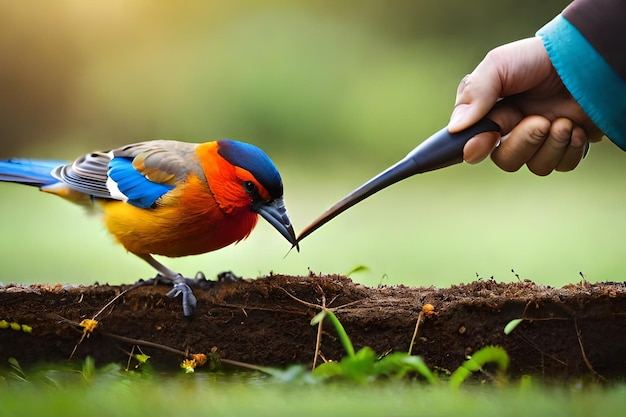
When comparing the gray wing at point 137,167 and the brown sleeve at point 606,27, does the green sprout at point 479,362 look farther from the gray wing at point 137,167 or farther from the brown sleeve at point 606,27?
the gray wing at point 137,167

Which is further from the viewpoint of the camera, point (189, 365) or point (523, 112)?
point (523, 112)

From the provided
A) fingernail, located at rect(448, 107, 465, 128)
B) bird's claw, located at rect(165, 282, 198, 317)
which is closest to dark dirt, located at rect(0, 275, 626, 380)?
bird's claw, located at rect(165, 282, 198, 317)

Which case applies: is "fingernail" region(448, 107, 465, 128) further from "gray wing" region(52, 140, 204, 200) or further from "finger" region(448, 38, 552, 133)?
"gray wing" region(52, 140, 204, 200)

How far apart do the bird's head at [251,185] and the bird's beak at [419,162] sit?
1.19 feet

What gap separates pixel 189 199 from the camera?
2.60m

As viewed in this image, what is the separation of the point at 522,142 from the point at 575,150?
20cm

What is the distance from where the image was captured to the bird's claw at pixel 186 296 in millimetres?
2171

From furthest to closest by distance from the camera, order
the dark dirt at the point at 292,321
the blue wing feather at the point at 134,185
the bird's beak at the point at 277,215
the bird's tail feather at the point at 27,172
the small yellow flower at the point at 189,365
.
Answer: the bird's tail feather at the point at 27,172, the blue wing feather at the point at 134,185, the bird's beak at the point at 277,215, the small yellow flower at the point at 189,365, the dark dirt at the point at 292,321

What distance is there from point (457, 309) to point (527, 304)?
18 centimetres

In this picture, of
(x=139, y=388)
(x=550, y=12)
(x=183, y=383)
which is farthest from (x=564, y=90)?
(x=550, y=12)

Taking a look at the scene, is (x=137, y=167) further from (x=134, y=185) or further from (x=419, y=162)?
(x=419, y=162)

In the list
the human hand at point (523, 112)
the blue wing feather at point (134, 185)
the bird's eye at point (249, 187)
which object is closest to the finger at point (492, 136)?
the human hand at point (523, 112)

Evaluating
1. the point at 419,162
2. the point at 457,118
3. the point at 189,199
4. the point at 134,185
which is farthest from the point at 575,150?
the point at 134,185

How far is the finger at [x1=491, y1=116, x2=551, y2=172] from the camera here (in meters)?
2.34
